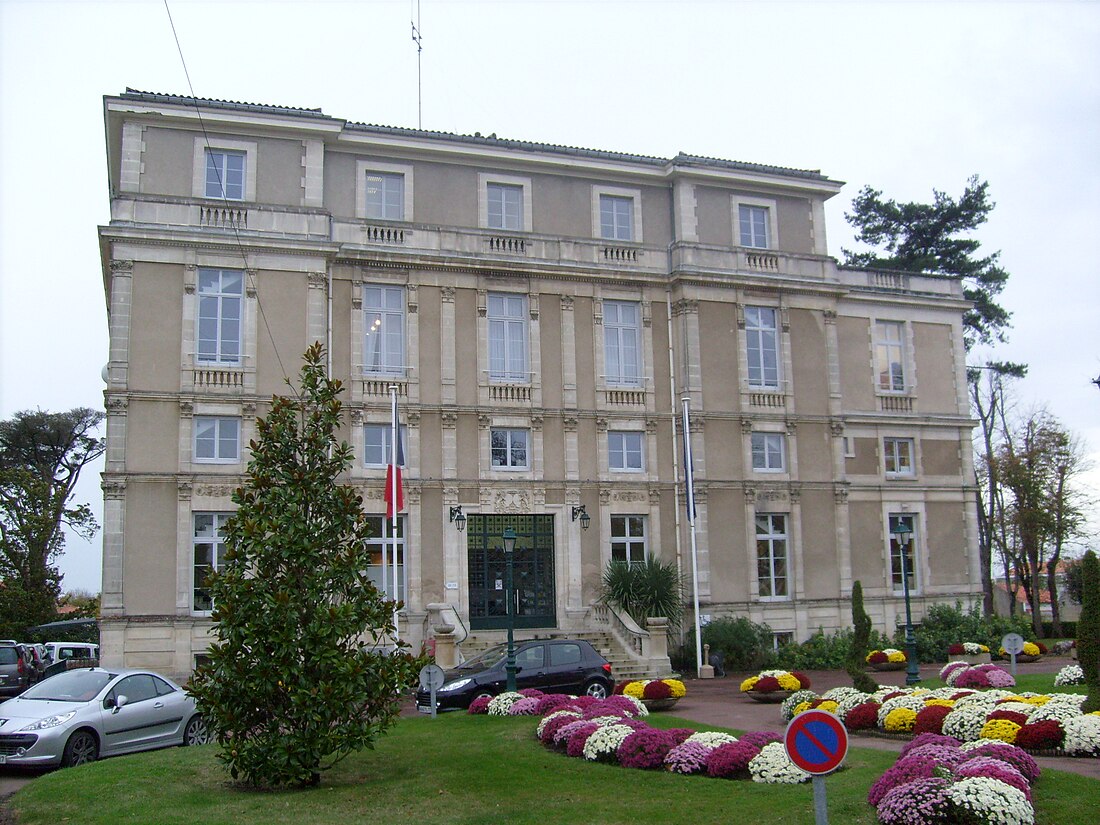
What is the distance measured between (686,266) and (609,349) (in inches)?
149

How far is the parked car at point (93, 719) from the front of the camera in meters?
15.9

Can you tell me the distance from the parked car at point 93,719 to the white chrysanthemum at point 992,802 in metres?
11.5

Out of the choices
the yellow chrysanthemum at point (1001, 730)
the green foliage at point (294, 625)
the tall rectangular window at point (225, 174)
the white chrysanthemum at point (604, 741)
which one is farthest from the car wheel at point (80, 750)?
the tall rectangular window at point (225, 174)

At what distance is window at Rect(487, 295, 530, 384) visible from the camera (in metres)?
33.3

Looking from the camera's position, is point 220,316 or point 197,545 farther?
point 220,316

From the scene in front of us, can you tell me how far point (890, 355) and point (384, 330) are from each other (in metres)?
18.9

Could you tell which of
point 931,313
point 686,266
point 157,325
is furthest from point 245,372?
point 931,313

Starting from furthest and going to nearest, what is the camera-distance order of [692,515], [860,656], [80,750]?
[692,515], [860,656], [80,750]

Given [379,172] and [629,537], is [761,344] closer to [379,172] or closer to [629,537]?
[629,537]

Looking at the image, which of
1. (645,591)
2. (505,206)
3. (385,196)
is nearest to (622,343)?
(505,206)

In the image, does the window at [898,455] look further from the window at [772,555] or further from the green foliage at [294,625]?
the green foliage at [294,625]

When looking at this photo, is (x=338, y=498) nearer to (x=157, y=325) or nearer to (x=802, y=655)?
(x=157, y=325)

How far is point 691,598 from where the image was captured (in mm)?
33469

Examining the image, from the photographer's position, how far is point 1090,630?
15625mm
